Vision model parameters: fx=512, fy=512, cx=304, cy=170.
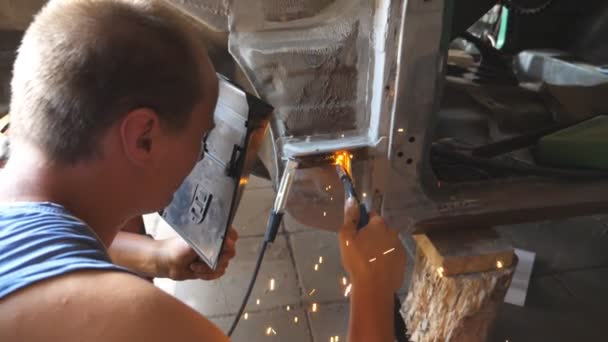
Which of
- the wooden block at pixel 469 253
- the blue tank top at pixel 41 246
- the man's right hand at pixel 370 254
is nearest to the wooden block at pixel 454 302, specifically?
the wooden block at pixel 469 253

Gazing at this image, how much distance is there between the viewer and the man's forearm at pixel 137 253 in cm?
119

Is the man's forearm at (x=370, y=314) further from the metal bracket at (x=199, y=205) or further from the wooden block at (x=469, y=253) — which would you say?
the metal bracket at (x=199, y=205)

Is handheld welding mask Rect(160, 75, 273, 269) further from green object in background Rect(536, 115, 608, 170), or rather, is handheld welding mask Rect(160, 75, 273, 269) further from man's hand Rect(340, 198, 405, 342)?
green object in background Rect(536, 115, 608, 170)

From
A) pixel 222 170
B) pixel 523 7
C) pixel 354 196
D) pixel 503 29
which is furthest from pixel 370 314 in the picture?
pixel 503 29

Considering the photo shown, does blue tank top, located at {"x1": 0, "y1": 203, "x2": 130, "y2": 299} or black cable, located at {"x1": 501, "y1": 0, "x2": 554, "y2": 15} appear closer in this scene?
blue tank top, located at {"x1": 0, "y1": 203, "x2": 130, "y2": 299}

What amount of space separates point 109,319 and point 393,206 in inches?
28.7

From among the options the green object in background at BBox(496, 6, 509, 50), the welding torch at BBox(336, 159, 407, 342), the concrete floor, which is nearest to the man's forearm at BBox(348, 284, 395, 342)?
the welding torch at BBox(336, 159, 407, 342)

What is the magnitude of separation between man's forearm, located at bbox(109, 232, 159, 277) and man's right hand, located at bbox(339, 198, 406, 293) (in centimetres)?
48

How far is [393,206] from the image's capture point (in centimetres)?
115

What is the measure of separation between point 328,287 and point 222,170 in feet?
2.74

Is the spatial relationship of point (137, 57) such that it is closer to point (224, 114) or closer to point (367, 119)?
point (224, 114)

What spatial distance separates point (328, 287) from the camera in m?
1.76

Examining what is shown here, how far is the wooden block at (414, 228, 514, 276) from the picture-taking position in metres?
1.10

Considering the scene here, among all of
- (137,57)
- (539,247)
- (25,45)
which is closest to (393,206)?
(137,57)
